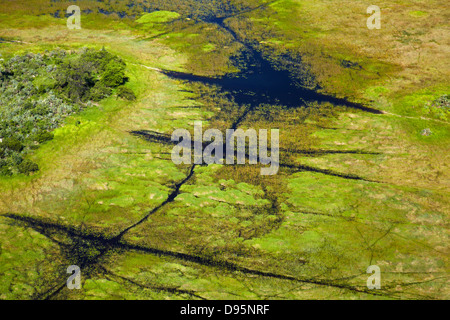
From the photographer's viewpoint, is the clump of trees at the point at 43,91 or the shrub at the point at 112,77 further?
the shrub at the point at 112,77

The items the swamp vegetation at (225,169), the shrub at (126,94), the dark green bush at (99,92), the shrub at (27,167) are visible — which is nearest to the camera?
the swamp vegetation at (225,169)

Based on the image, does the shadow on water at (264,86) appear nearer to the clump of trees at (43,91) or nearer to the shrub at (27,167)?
the clump of trees at (43,91)

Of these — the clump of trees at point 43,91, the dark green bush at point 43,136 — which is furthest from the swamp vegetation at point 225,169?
the clump of trees at point 43,91

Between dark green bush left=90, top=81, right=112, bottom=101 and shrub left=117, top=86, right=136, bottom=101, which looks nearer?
dark green bush left=90, top=81, right=112, bottom=101

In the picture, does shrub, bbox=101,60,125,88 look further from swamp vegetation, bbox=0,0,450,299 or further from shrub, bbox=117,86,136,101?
shrub, bbox=117,86,136,101

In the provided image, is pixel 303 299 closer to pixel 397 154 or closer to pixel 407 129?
pixel 397 154

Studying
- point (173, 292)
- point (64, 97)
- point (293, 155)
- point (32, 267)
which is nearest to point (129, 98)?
point (64, 97)

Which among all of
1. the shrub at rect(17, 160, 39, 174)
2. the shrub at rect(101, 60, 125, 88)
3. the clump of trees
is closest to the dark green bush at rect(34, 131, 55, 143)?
the clump of trees

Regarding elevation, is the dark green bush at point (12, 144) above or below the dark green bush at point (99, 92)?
below
